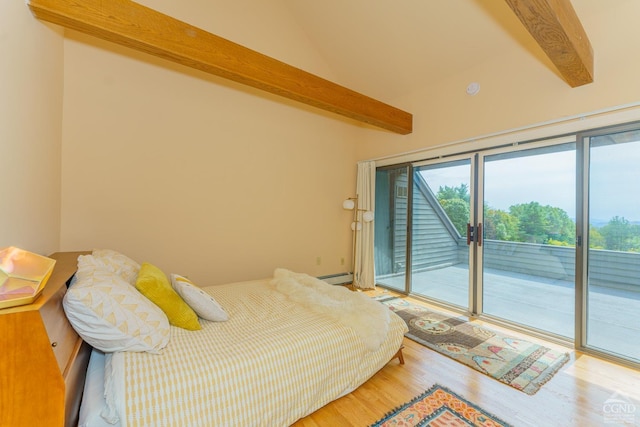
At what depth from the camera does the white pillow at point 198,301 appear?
5.85 feet

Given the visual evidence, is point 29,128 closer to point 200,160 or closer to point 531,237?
point 200,160

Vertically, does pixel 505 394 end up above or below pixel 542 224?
below

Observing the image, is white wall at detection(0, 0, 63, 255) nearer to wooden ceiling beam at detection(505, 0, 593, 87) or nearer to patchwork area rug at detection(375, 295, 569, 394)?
wooden ceiling beam at detection(505, 0, 593, 87)

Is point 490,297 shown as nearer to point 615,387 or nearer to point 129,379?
point 615,387

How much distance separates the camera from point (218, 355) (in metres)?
1.41

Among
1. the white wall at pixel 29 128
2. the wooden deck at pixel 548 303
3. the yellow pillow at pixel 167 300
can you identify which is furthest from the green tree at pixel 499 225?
the white wall at pixel 29 128

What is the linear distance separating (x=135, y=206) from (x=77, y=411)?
1.96 meters

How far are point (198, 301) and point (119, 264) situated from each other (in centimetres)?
73

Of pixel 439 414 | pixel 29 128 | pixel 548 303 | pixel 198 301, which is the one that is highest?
pixel 29 128

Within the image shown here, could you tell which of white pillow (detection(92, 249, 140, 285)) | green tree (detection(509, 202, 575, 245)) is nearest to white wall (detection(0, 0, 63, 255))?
white pillow (detection(92, 249, 140, 285))

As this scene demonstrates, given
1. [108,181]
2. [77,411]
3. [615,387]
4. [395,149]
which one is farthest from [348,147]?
[77,411]

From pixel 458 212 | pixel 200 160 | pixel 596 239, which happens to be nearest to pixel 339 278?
pixel 458 212

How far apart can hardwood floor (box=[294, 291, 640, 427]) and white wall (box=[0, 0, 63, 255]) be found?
208cm

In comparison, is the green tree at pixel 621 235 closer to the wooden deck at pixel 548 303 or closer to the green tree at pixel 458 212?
the wooden deck at pixel 548 303
